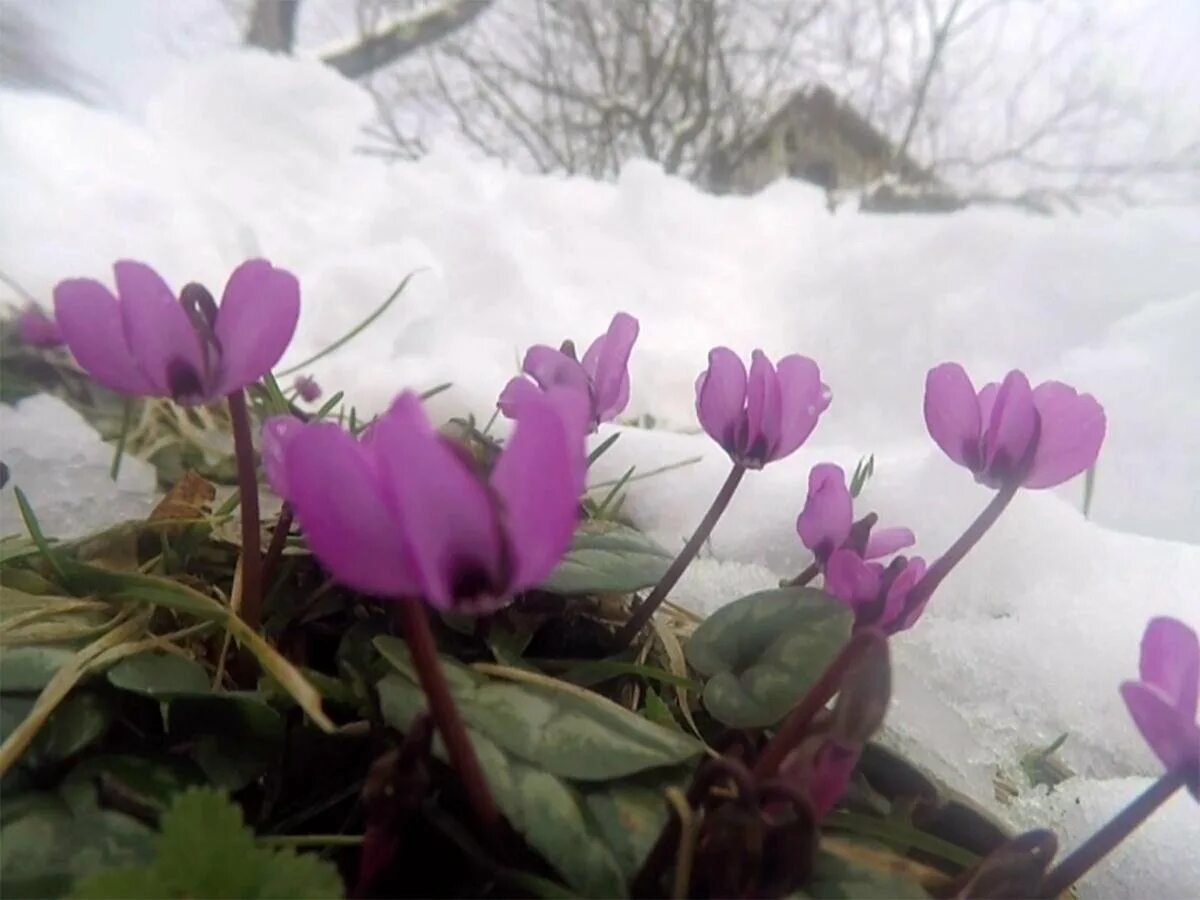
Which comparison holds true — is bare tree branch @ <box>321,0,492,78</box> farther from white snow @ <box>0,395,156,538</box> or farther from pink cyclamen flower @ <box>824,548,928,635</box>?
pink cyclamen flower @ <box>824,548,928,635</box>

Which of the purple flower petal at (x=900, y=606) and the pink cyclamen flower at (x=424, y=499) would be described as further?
the purple flower petal at (x=900, y=606)

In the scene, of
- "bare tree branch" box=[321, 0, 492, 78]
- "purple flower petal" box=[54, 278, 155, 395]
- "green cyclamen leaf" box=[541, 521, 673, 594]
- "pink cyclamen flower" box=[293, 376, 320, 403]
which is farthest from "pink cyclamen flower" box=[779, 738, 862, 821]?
"bare tree branch" box=[321, 0, 492, 78]

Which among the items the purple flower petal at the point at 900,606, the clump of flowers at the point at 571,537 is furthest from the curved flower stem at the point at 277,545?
the purple flower petal at the point at 900,606

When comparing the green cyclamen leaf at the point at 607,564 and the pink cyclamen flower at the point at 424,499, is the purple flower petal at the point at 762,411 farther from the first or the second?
the pink cyclamen flower at the point at 424,499

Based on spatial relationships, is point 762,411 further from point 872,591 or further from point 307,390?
point 307,390

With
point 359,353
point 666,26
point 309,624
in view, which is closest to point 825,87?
point 666,26

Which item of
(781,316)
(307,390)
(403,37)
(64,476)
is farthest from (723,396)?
(403,37)
